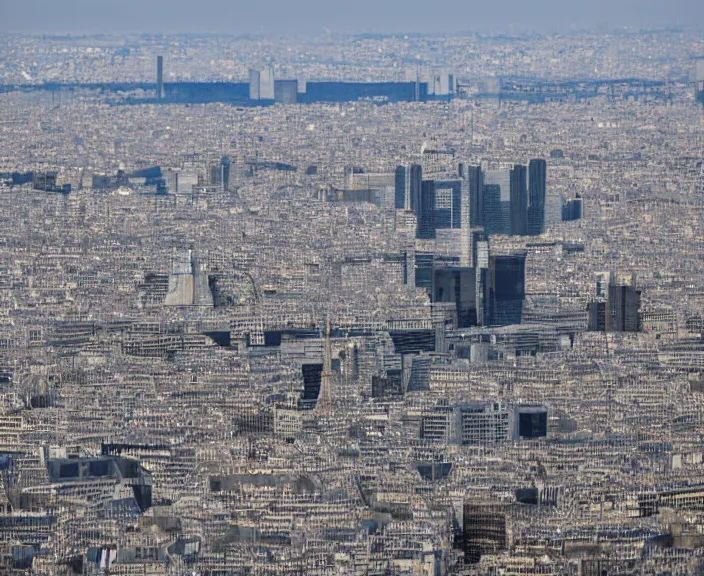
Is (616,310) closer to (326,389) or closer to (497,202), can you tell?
(326,389)

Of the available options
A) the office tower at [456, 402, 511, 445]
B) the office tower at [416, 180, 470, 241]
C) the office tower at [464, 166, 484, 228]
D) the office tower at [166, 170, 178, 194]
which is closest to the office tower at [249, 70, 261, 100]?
the office tower at [166, 170, 178, 194]

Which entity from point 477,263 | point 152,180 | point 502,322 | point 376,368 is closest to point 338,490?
point 376,368

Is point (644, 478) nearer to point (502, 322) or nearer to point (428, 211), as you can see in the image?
point (502, 322)

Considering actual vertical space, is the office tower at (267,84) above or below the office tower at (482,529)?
above

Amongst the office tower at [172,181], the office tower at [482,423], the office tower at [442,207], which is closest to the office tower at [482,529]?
the office tower at [482,423]

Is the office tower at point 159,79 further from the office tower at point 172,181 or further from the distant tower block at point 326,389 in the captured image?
the distant tower block at point 326,389

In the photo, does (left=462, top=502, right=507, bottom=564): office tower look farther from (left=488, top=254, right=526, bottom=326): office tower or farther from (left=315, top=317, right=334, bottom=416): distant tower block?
(left=488, top=254, right=526, bottom=326): office tower
